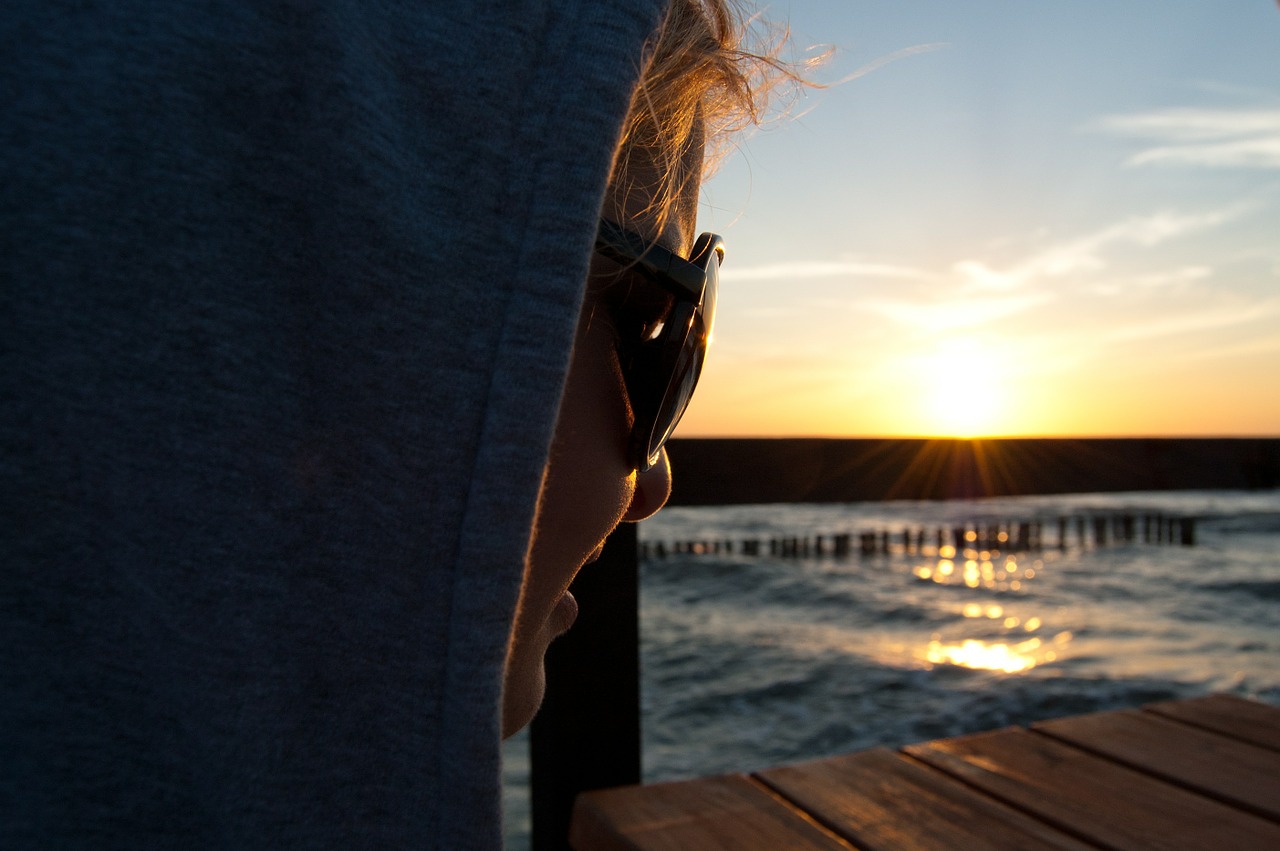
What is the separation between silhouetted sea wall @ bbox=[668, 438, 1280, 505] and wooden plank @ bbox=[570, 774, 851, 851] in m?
0.66

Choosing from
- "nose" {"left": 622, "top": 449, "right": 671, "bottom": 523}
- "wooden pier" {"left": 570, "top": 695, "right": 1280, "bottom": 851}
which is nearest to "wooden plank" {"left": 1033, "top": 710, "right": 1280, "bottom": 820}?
"wooden pier" {"left": 570, "top": 695, "right": 1280, "bottom": 851}

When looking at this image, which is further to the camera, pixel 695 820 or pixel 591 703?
pixel 591 703

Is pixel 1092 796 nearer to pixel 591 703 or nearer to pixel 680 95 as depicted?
pixel 591 703

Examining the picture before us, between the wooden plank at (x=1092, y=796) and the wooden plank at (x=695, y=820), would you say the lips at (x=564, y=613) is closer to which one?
the wooden plank at (x=695, y=820)

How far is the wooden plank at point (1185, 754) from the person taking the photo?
157 centimetres

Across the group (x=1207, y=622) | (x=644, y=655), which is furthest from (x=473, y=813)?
(x=1207, y=622)

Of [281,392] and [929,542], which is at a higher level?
[281,392]

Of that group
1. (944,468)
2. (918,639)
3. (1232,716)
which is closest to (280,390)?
(944,468)

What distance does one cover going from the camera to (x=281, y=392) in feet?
1.88

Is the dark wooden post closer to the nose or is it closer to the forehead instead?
the nose

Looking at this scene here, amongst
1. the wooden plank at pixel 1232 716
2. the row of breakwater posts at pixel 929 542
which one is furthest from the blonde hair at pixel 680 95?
the row of breakwater posts at pixel 929 542

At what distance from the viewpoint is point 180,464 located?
563 millimetres

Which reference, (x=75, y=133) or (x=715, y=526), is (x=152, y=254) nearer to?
(x=75, y=133)

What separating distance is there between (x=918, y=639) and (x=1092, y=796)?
8.62 metres
